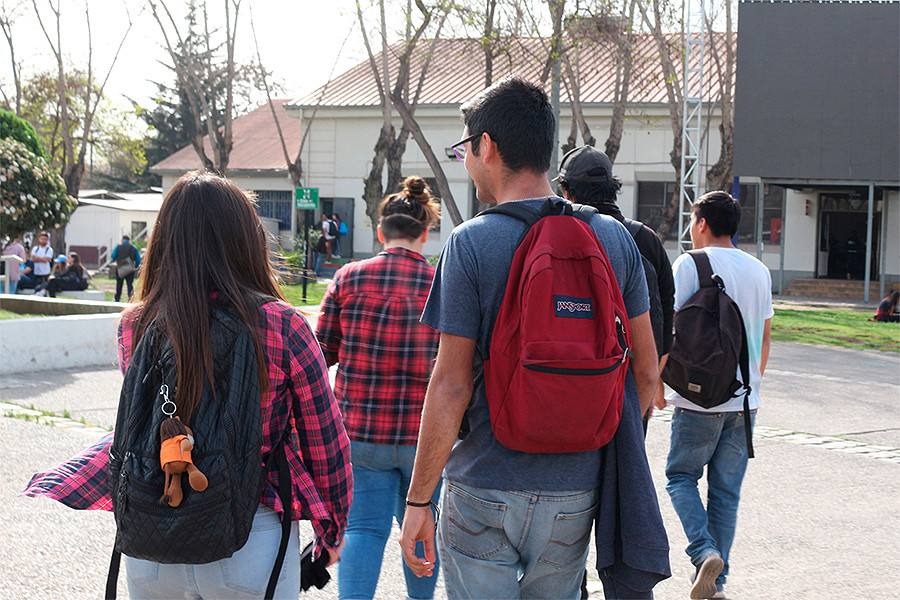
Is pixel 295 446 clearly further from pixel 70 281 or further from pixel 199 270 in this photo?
pixel 70 281

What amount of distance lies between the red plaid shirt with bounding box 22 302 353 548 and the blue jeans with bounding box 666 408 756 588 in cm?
245

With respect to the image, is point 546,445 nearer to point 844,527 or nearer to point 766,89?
point 844,527

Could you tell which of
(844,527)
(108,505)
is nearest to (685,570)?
(844,527)

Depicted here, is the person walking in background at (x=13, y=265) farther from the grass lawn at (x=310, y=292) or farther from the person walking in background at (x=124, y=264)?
the grass lawn at (x=310, y=292)

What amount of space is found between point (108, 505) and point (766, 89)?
2676cm

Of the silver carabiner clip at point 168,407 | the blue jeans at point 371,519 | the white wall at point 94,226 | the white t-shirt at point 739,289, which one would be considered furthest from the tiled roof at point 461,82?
the silver carabiner clip at point 168,407

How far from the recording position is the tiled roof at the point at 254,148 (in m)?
40.6

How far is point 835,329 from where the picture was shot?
1902 cm

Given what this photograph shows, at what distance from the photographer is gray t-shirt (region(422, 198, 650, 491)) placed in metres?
2.38

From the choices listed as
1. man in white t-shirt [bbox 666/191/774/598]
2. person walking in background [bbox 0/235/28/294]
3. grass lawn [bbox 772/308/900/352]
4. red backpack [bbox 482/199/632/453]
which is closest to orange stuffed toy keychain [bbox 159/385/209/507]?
red backpack [bbox 482/199/632/453]

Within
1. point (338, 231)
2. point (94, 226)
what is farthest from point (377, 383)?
point (94, 226)

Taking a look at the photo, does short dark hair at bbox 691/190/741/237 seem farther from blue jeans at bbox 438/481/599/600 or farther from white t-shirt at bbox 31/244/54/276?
white t-shirt at bbox 31/244/54/276

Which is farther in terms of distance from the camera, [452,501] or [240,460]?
[452,501]

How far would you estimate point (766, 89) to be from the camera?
26.7m
